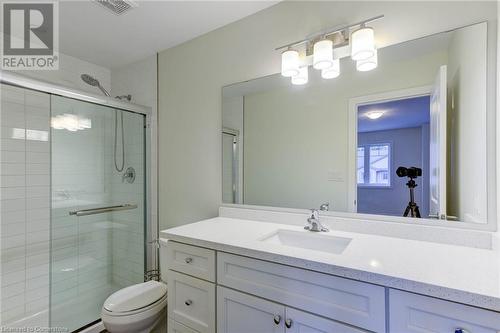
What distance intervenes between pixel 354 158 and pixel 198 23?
1452mm

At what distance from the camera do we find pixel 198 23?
5.94ft

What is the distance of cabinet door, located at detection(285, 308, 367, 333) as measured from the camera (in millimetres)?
867

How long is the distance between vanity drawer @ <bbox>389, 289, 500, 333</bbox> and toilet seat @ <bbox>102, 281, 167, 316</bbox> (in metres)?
1.40

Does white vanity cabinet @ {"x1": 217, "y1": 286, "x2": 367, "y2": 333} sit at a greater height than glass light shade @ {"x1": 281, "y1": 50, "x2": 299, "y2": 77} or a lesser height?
lesser

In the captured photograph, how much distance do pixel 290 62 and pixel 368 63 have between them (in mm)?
427

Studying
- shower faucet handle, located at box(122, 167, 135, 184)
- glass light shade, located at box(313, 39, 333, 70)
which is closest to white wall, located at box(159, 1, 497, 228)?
glass light shade, located at box(313, 39, 333, 70)

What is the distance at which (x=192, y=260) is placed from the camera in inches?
48.8

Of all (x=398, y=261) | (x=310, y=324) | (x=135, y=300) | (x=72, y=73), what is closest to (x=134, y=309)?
(x=135, y=300)

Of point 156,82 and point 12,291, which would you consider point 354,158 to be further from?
point 12,291

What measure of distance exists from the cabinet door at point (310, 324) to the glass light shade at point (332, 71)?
4.01 feet

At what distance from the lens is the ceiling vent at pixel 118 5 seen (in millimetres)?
1549

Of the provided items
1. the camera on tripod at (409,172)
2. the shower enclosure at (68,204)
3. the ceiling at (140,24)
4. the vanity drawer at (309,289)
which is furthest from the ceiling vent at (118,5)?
the camera on tripod at (409,172)

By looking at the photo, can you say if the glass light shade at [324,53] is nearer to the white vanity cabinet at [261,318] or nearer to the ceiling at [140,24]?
the ceiling at [140,24]

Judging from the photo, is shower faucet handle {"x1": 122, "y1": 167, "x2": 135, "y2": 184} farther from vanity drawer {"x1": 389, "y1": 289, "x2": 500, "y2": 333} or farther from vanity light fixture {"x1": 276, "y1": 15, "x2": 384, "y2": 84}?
vanity drawer {"x1": 389, "y1": 289, "x2": 500, "y2": 333}
